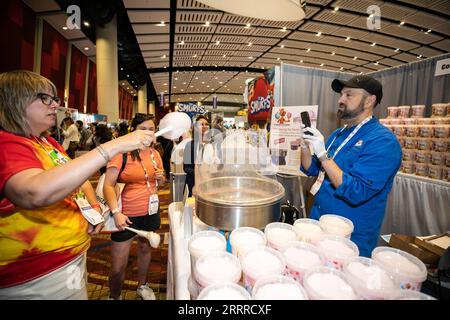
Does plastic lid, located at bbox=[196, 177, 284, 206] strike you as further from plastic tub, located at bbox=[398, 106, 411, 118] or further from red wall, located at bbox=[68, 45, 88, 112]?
red wall, located at bbox=[68, 45, 88, 112]

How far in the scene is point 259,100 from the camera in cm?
406

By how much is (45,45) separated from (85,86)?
431 centimetres

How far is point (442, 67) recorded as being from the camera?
10.3 ft

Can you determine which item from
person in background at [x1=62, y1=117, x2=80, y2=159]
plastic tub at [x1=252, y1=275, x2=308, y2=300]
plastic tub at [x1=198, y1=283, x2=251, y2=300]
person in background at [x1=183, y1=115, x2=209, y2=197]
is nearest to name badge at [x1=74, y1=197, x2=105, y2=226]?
plastic tub at [x1=198, y1=283, x2=251, y2=300]

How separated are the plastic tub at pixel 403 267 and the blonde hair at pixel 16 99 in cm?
171

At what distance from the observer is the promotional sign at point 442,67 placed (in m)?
3.07

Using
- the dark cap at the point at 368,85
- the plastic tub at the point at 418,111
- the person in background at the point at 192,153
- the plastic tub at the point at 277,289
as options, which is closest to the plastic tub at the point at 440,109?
the plastic tub at the point at 418,111

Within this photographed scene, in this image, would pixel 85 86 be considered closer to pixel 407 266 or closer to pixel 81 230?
pixel 81 230

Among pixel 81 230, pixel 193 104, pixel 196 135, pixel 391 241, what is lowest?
pixel 391 241

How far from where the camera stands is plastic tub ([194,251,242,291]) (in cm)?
79

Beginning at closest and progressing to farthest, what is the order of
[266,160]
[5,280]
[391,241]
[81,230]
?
[5,280] → [81,230] → [391,241] → [266,160]

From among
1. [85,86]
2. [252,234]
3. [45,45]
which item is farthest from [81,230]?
[85,86]

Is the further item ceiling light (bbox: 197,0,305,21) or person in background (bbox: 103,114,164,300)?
person in background (bbox: 103,114,164,300)

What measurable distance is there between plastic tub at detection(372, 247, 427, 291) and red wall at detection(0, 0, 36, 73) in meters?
8.68
